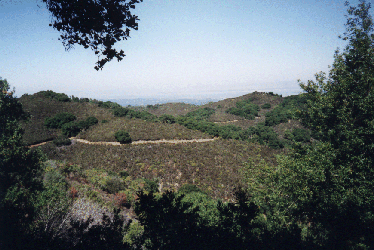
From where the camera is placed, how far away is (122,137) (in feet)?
85.5

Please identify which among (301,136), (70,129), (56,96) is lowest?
(301,136)

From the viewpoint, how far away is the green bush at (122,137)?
2614 cm

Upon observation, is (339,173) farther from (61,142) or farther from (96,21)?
(61,142)

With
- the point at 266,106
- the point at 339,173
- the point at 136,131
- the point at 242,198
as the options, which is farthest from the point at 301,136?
the point at 242,198

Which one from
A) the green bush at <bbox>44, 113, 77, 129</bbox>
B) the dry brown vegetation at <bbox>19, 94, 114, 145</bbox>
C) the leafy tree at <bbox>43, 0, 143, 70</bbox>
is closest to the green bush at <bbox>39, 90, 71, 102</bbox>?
the dry brown vegetation at <bbox>19, 94, 114, 145</bbox>

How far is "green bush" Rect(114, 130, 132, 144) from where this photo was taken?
26.1m

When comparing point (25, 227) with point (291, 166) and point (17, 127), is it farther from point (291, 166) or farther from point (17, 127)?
point (291, 166)

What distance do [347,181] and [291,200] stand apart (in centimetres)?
320

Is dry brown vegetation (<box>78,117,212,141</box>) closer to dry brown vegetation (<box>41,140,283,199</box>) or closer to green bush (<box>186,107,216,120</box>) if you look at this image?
dry brown vegetation (<box>41,140,283,199</box>)

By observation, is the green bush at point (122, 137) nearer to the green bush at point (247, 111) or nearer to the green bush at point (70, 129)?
the green bush at point (70, 129)

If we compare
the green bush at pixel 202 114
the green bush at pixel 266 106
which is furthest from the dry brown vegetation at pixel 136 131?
the green bush at pixel 266 106

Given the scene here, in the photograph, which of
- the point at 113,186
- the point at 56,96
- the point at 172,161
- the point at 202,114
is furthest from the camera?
the point at 202,114

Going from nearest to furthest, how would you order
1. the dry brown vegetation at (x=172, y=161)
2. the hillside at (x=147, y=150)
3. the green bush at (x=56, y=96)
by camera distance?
1. the dry brown vegetation at (x=172, y=161)
2. the hillside at (x=147, y=150)
3. the green bush at (x=56, y=96)

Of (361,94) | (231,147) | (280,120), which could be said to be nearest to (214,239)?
(361,94)
